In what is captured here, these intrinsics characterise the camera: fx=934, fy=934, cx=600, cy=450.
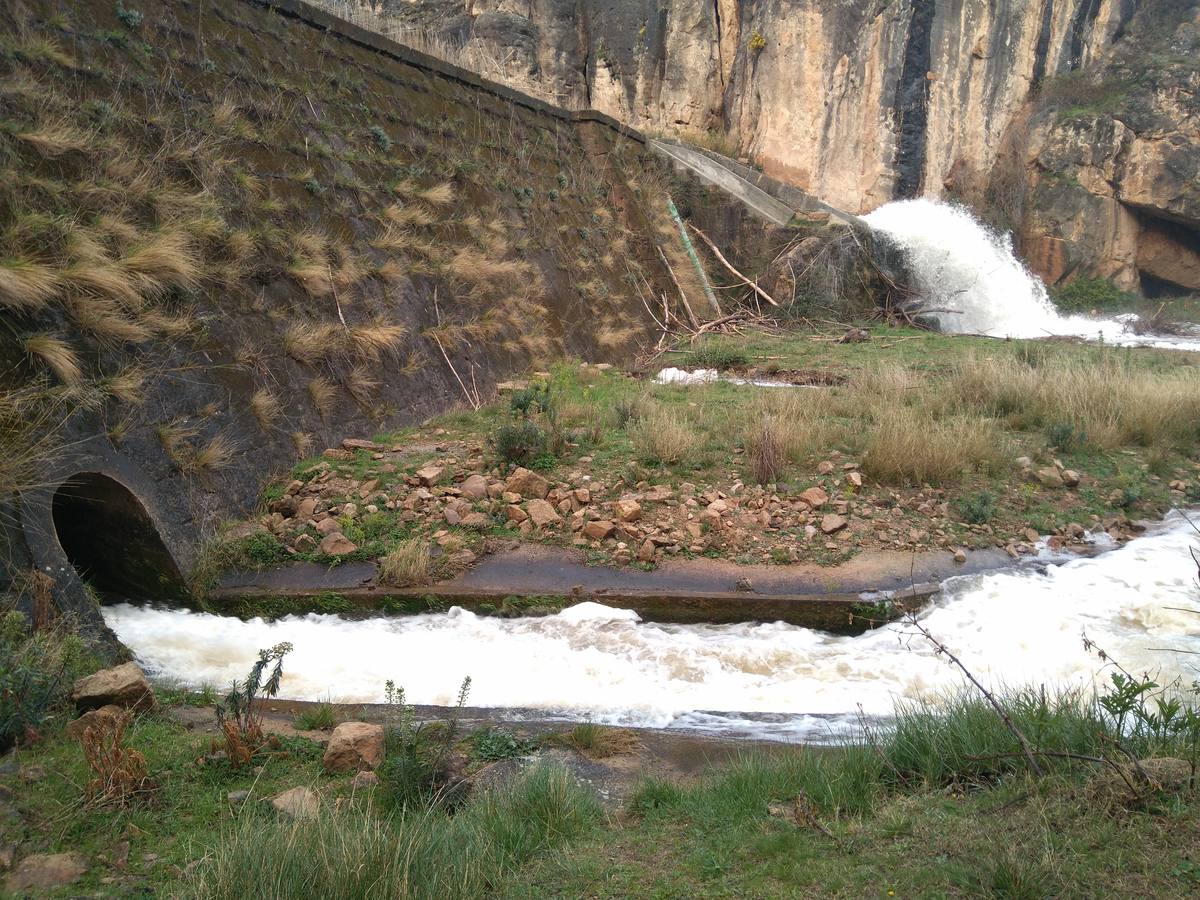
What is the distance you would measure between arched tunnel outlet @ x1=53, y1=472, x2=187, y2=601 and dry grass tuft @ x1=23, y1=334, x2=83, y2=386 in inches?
29.0

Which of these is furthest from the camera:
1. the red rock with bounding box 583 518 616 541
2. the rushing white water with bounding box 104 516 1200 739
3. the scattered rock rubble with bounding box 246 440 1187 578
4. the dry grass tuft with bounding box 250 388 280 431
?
the dry grass tuft with bounding box 250 388 280 431

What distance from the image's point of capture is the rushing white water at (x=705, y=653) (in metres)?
5.43

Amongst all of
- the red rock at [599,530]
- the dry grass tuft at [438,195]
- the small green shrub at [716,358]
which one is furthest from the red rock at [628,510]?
the small green shrub at [716,358]

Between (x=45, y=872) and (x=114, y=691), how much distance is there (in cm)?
151

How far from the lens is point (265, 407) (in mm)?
7914

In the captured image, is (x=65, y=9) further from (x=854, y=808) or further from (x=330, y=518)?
(x=854, y=808)

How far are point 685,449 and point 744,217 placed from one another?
12.0 meters

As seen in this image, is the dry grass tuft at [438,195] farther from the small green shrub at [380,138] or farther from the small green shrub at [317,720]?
the small green shrub at [317,720]

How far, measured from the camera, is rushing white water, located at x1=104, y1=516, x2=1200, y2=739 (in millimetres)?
5430

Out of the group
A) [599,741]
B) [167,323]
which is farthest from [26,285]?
[599,741]

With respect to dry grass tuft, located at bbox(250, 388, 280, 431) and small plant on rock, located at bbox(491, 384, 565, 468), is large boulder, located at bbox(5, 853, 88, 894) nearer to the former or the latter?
dry grass tuft, located at bbox(250, 388, 280, 431)

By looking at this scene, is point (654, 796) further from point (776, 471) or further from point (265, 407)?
point (265, 407)

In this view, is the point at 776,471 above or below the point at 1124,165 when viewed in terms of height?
below

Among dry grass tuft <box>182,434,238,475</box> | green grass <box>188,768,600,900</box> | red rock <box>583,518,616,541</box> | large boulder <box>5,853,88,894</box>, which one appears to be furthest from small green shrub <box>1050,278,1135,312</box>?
large boulder <box>5,853,88,894</box>
